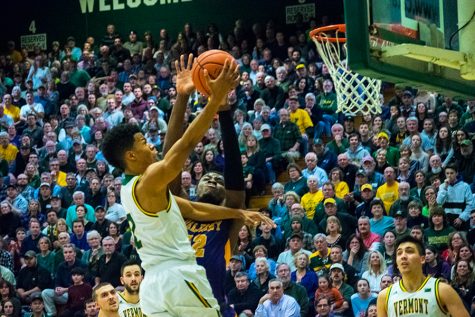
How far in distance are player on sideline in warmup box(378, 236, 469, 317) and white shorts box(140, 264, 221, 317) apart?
2.13m

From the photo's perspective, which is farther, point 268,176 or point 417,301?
point 268,176

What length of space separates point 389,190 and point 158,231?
328 inches

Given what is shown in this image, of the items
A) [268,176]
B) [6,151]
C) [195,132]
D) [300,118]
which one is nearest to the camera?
[195,132]

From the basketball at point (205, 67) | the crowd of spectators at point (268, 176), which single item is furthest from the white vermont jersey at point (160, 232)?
the crowd of spectators at point (268, 176)

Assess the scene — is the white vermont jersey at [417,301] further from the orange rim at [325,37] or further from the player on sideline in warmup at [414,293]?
the orange rim at [325,37]

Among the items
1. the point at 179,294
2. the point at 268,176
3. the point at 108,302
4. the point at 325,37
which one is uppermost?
the point at 325,37

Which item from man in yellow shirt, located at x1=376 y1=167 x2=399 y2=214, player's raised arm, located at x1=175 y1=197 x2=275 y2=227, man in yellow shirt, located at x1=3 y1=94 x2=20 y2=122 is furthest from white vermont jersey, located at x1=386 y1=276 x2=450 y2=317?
man in yellow shirt, located at x1=3 y1=94 x2=20 y2=122

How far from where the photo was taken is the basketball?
6.17 m

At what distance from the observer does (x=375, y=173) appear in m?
14.1

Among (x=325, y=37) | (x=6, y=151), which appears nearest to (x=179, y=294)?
(x=325, y=37)

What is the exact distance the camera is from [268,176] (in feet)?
51.6

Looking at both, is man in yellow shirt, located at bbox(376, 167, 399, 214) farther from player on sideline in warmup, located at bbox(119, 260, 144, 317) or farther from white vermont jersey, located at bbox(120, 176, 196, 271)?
white vermont jersey, located at bbox(120, 176, 196, 271)

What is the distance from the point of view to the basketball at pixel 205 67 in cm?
617

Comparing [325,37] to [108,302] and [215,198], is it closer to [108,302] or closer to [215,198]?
[215,198]
